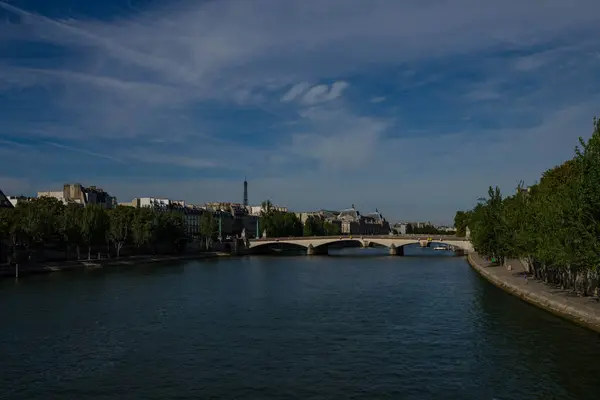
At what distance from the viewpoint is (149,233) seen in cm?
8544

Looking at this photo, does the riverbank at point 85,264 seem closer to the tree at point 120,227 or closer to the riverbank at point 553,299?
the tree at point 120,227

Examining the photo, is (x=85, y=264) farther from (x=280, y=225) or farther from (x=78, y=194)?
(x=280, y=225)

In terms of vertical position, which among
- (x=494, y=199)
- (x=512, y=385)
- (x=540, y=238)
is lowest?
(x=512, y=385)

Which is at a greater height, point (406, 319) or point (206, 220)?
point (206, 220)

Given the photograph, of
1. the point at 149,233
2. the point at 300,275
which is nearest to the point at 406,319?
the point at 300,275

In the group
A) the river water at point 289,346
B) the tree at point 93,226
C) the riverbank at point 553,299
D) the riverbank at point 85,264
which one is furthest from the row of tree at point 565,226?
the tree at point 93,226

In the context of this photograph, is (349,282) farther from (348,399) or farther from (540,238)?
(348,399)

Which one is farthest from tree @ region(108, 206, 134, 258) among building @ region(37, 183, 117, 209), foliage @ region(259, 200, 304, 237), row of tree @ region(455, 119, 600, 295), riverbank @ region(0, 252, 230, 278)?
foliage @ region(259, 200, 304, 237)

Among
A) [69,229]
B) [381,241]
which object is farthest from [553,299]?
[381,241]

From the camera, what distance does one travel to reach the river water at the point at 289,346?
19.2m

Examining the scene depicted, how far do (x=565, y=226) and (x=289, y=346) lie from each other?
16.6 m

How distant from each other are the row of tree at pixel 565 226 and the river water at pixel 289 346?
11.5 ft

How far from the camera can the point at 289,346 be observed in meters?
24.9

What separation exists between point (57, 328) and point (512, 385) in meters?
20.8
